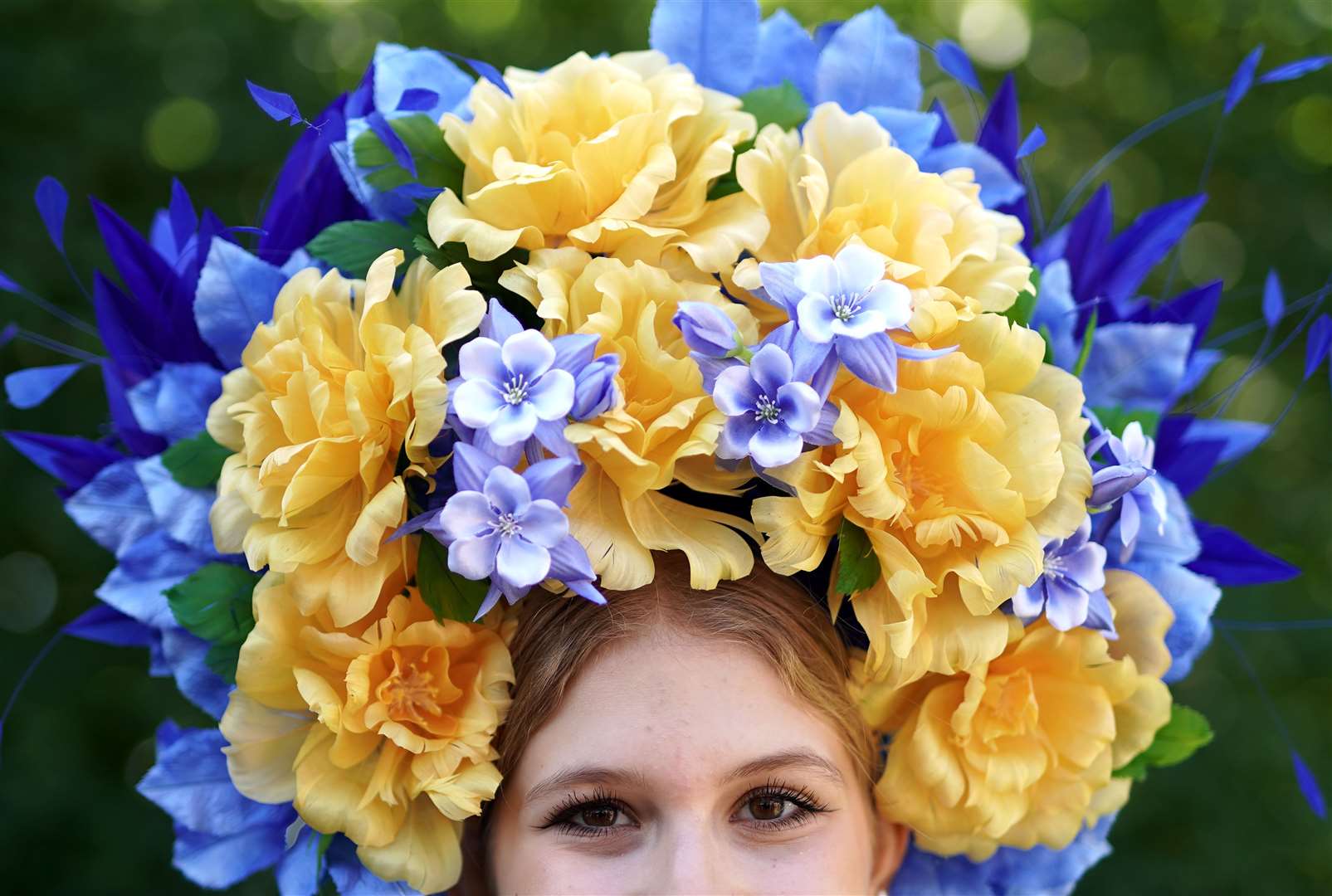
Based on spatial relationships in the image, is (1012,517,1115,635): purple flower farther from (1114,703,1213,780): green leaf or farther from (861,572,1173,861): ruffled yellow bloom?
(1114,703,1213,780): green leaf

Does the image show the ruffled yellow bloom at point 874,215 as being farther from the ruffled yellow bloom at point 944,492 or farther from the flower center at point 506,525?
the flower center at point 506,525

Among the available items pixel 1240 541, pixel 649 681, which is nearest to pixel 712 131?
pixel 649 681

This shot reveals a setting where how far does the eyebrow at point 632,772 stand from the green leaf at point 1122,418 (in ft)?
2.14

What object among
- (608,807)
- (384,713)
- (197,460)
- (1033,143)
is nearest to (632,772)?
(608,807)

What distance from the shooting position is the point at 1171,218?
7.28 ft

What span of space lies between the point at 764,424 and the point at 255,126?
2.36 m

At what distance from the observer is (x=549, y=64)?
11.9 ft

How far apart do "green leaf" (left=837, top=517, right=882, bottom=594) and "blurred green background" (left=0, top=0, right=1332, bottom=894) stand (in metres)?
2.07

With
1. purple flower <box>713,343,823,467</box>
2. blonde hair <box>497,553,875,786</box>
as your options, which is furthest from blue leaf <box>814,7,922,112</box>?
blonde hair <box>497,553,875,786</box>

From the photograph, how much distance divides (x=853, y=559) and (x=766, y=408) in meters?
0.24

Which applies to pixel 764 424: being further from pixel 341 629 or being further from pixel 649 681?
pixel 341 629

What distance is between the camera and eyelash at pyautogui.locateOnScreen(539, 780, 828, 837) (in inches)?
70.5

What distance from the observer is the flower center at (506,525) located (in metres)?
1.55

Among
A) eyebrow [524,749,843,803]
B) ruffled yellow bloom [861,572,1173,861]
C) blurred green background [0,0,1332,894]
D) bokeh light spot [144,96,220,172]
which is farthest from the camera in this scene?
bokeh light spot [144,96,220,172]
